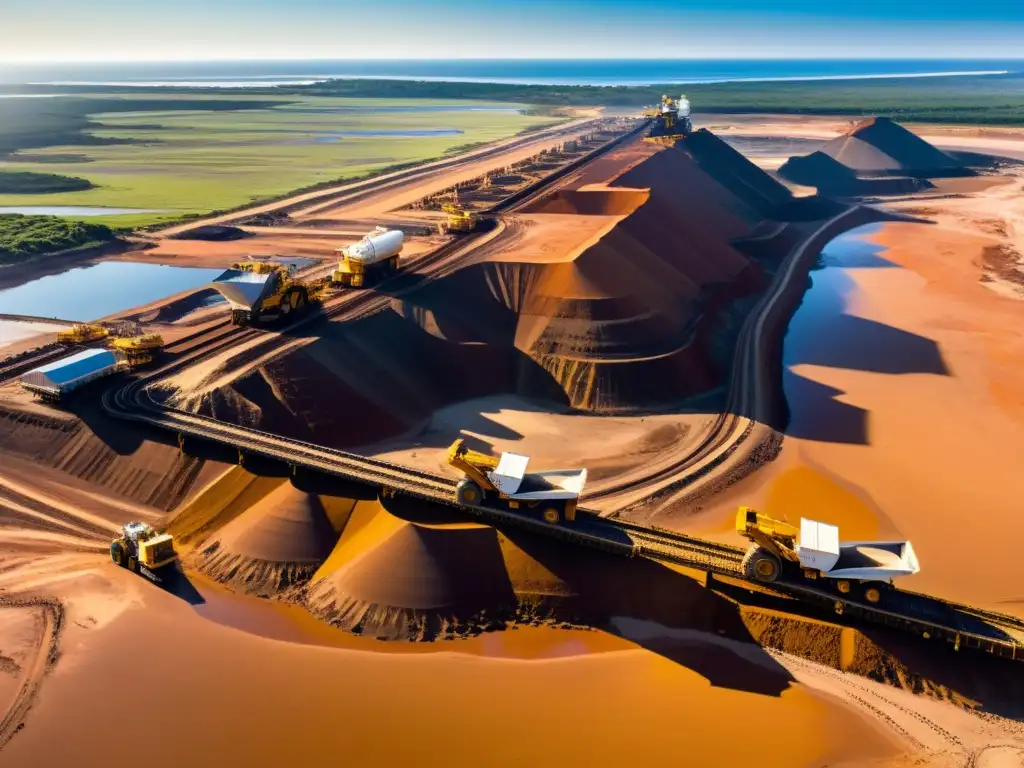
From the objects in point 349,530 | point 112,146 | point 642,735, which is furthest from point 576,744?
point 112,146

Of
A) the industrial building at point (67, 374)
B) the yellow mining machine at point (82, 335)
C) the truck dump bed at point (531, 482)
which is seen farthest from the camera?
the yellow mining machine at point (82, 335)

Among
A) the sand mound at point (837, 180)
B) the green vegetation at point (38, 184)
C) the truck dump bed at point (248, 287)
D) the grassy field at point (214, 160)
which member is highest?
the truck dump bed at point (248, 287)

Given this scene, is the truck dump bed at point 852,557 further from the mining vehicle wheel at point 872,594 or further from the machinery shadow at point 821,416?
the machinery shadow at point 821,416

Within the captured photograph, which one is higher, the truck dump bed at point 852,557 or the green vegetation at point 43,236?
the truck dump bed at point 852,557

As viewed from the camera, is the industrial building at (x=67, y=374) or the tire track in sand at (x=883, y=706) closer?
the tire track in sand at (x=883, y=706)

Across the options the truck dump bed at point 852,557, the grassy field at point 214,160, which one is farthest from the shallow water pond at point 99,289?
the truck dump bed at point 852,557

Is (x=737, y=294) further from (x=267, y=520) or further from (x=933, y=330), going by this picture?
(x=267, y=520)

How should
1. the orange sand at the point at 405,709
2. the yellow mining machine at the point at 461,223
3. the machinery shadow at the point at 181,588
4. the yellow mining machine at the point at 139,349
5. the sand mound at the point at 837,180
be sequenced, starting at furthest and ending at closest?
the sand mound at the point at 837,180, the yellow mining machine at the point at 461,223, the yellow mining machine at the point at 139,349, the machinery shadow at the point at 181,588, the orange sand at the point at 405,709
